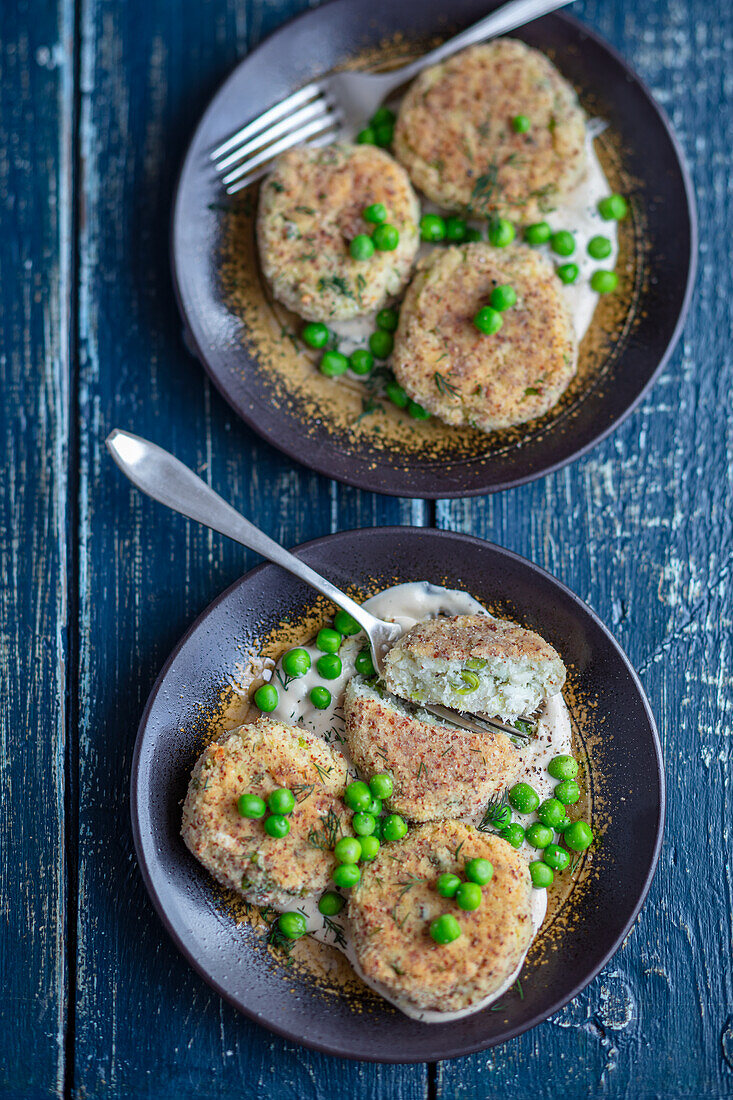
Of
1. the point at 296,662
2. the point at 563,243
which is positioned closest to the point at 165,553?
the point at 296,662

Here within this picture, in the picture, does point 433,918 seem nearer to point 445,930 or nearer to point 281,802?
point 445,930

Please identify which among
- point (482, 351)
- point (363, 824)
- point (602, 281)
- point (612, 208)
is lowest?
point (363, 824)

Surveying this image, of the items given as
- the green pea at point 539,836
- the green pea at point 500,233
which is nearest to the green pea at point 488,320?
the green pea at point 500,233

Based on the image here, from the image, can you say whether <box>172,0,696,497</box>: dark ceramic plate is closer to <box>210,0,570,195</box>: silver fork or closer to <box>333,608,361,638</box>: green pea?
<box>210,0,570,195</box>: silver fork

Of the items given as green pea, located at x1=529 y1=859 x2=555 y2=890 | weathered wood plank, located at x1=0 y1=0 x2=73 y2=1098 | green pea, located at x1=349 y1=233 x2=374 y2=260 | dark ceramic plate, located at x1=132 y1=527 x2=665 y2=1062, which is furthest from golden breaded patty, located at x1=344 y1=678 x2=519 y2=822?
green pea, located at x1=349 y1=233 x2=374 y2=260

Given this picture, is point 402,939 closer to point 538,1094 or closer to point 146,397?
point 538,1094

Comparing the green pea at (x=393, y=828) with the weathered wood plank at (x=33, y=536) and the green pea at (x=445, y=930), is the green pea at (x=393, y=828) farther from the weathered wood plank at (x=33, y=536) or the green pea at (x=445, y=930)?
the weathered wood plank at (x=33, y=536)

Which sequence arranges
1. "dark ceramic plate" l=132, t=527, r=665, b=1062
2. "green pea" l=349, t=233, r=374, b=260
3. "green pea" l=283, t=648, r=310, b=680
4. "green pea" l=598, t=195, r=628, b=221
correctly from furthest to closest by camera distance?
"green pea" l=598, t=195, r=628, b=221
"green pea" l=349, t=233, r=374, b=260
"green pea" l=283, t=648, r=310, b=680
"dark ceramic plate" l=132, t=527, r=665, b=1062
